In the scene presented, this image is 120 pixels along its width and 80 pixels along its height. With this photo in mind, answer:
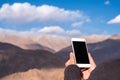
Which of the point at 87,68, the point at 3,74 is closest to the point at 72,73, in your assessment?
the point at 87,68

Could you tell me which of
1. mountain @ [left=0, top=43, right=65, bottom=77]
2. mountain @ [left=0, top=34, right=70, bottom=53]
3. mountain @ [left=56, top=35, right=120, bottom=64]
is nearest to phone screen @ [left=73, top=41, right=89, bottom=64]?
mountain @ [left=0, top=43, right=65, bottom=77]

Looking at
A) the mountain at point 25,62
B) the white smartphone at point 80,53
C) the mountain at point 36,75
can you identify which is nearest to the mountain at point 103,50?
the mountain at point 25,62

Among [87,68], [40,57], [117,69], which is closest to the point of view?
[117,69]

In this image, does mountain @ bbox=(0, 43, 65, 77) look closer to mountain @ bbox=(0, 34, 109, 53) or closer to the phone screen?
the phone screen

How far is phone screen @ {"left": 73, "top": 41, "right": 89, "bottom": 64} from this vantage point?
165 inches

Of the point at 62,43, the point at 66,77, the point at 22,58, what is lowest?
the point at 66,77

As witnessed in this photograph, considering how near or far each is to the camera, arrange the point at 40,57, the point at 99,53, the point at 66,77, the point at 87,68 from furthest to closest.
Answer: the point at 99,53 → the point at 40,57 → the point at 87,68 → the point at 66,77

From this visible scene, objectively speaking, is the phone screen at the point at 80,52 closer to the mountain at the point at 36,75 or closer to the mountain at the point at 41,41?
the mountain at the point at 36,75

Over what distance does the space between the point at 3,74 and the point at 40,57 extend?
776 cm

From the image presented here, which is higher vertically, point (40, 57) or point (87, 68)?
point (40, 57)

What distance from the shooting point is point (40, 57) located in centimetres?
4478

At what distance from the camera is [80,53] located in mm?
4398

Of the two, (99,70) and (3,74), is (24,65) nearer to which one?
(3,74)

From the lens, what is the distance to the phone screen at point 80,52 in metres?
4.18
